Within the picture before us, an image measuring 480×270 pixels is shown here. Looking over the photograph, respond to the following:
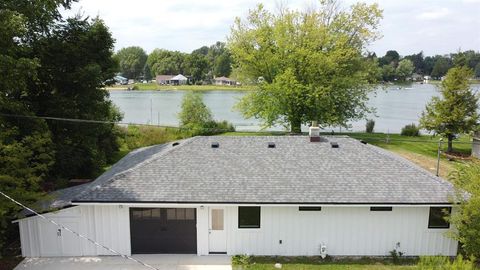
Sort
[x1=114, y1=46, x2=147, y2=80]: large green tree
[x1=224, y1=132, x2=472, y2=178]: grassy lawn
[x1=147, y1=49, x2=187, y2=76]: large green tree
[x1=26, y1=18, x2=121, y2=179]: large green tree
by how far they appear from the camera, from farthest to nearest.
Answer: [x1=114, y1=46, x2=147, y2=80]: large green tree, [x1=147, y1=49, x2=187, y2=76]: large green tree, [x1=224, y1=132, x2=472, y2=178]: grassy lawn, [x1=26, y1=18, x2=121, y2=179]: large green tree

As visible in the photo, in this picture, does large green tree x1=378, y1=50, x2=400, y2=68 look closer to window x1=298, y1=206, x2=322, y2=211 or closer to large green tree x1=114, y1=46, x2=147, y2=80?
large green tree x1=114, y1=46, x2=147, y2=80

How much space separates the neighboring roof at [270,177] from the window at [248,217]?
20.4 inches

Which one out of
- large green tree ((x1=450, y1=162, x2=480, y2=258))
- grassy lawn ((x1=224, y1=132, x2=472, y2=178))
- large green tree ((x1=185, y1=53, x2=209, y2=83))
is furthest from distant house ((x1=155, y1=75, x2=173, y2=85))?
large green tree ((x1=450, y1=162, x2=480, y2=258))

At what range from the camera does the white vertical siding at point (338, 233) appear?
553 inches

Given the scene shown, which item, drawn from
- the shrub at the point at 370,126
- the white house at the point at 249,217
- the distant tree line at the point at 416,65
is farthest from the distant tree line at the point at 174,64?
the white house at the point at 249,217

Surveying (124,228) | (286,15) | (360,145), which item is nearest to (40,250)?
(124,228)

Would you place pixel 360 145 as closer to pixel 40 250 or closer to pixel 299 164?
pixel 299 164

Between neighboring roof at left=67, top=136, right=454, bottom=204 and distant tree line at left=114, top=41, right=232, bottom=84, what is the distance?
294 feet

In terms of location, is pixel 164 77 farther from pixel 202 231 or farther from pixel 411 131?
pixel 202 231

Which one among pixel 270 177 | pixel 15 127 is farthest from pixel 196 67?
pixel 270 177

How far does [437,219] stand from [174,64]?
372ft

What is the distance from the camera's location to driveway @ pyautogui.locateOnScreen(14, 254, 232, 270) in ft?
43.9

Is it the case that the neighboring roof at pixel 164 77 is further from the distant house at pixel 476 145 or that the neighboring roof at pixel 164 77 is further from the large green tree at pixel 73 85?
the distant house at pixel 476 145

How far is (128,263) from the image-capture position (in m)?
13.7
